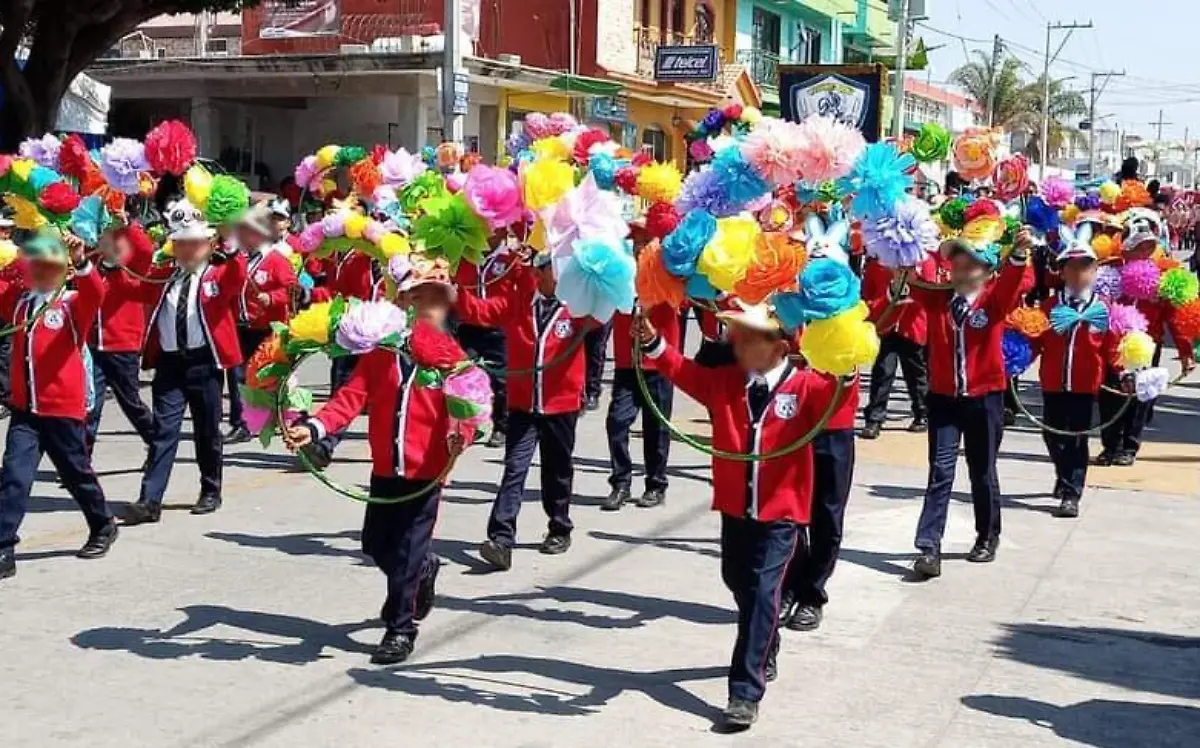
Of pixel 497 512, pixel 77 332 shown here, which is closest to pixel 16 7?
pixel 77 332

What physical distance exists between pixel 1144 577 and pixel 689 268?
415 cm

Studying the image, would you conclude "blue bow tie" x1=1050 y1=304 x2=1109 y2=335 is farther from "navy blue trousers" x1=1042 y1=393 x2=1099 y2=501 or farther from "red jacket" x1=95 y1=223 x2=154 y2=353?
"red jacket" x1=95 y1=223 x2=154 y2=353

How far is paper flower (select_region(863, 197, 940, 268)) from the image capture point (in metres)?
5.80

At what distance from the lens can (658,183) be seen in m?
7.36

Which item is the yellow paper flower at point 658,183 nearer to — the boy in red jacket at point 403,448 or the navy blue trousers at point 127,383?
the boy in red jacket at point 403,448

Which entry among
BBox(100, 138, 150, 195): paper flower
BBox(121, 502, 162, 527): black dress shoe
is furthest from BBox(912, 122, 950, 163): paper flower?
BBox(121, 502, 162, 527): black dress shoe

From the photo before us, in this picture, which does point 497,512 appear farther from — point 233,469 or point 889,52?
point 889,52

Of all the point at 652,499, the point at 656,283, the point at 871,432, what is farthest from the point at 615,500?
the point at 656,283

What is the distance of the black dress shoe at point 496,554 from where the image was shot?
25.6ft

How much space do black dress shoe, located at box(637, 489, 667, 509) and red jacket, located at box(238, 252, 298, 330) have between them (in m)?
2.58

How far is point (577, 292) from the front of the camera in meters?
5.38

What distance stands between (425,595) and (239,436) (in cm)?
569

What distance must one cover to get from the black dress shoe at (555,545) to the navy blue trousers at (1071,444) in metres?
3.41

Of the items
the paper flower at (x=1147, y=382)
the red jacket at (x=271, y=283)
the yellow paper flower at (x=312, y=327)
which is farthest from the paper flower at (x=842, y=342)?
the red jacket at (x=271, y=283)
